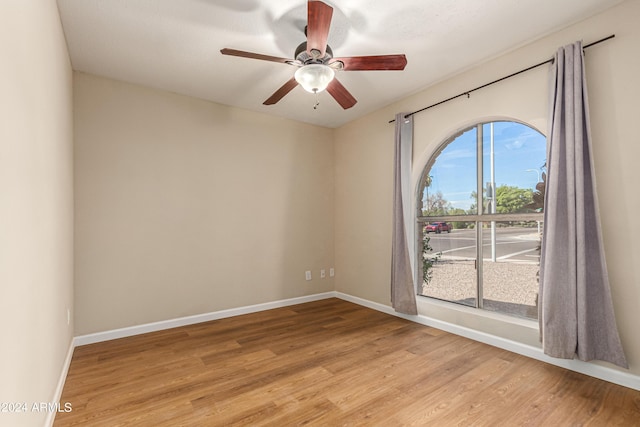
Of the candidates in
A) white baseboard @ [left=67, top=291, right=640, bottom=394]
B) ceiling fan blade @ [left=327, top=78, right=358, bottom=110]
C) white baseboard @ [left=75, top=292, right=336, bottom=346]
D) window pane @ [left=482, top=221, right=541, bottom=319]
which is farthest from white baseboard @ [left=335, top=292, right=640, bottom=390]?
ceiling fan blade @ [left=327, top=78, right=358, bottom=110]

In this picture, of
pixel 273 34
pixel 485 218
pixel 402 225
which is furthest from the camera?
pixel 402 225

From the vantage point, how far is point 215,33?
7.95 feet

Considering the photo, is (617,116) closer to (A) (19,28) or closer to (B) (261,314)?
(A) (19,28)

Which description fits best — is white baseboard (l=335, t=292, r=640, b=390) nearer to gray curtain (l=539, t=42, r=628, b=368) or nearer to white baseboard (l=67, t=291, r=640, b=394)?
white baseboard (l=67, t=291, r=640, b=394)

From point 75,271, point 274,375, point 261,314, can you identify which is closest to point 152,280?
point 75,271

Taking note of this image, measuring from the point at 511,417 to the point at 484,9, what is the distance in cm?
269

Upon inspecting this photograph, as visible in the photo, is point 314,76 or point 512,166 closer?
point 314,76

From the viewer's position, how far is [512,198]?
292 centimetres

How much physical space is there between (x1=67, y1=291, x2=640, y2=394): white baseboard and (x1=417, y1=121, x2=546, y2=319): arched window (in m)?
0.30

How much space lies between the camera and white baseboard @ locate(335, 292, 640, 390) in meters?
2.13

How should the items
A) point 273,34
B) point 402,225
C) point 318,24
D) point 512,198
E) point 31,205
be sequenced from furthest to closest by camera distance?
point 402,225 < point 512,198 < point 273,34 < point 318,24 < point 31,205

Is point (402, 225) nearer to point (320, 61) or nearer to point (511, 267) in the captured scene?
point (511, 267)

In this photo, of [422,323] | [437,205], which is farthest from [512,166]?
[422,323]

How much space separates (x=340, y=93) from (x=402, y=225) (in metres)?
1.67
